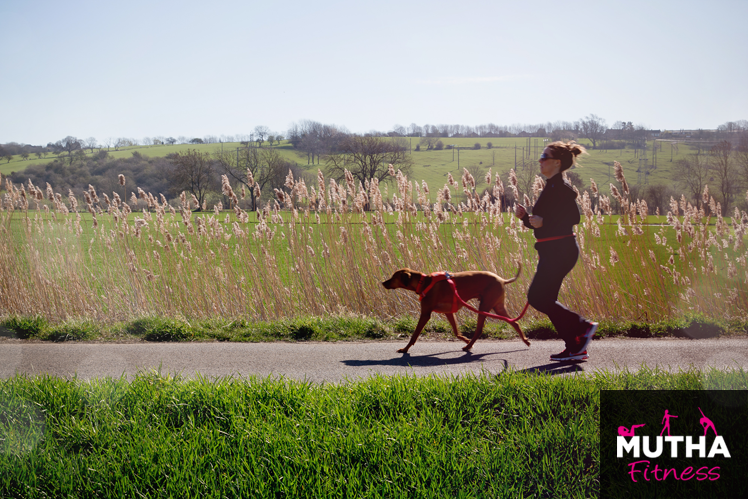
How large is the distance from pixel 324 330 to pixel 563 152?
352 centimetres

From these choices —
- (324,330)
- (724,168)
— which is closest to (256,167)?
(724,168)

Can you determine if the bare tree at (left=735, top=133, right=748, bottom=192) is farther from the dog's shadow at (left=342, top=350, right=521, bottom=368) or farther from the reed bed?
the dog's shadow at (left=342, top=350, right=521, bottom=368)

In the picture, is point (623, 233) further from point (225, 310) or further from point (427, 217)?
point (225, 310)

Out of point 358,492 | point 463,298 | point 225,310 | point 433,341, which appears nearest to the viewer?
point 358,492

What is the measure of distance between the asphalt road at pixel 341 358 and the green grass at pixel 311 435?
579 millimetres

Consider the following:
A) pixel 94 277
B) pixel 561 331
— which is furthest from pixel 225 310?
pixel 561 331

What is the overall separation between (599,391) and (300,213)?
21.9 feet

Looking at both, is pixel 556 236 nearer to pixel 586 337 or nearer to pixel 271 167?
pixel 586 337

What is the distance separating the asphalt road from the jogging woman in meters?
0.43

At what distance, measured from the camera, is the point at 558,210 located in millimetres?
4438

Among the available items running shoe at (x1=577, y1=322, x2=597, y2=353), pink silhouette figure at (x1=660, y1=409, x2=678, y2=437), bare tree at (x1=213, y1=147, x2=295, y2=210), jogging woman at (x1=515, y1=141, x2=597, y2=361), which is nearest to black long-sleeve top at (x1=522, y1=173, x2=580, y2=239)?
jogging woman at (x1=515, y1=141, x2=597, y2=361)

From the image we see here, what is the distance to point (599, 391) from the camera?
3.70m

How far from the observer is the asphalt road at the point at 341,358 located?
4.75 metres

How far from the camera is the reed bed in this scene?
23.7 feet
